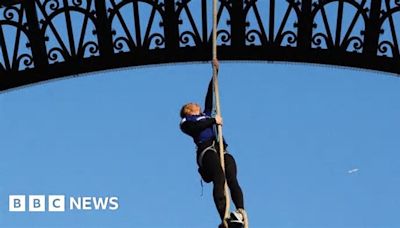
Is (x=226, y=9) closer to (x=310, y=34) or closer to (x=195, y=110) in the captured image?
(x=310, y=34)

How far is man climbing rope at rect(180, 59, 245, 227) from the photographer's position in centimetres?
1359

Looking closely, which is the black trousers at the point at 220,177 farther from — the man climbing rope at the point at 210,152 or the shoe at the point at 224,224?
the shoe at the point at 224,224

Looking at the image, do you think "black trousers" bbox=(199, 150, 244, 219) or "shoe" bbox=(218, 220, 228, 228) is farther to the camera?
"black trousers" bbox=(199, 150, 244, 219)

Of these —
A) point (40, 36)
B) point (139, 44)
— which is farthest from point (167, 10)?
point (40, 36)

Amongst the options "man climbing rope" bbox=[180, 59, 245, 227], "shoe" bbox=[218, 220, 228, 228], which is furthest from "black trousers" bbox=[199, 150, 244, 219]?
"shoe" bbox=[218, 220, 228, 228]

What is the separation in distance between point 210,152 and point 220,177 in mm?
295

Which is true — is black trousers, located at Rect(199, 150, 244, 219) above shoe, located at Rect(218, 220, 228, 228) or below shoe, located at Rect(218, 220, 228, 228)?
above

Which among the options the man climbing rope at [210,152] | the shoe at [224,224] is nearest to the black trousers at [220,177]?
the man climbing rope at [210,152]

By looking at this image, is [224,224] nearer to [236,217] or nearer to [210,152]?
[236,217]

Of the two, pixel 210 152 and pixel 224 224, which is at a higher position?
pixel 210 152

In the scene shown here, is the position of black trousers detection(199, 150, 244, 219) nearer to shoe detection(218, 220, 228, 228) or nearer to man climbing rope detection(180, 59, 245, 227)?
man climbing rope detection(180, 59, 245, 227)

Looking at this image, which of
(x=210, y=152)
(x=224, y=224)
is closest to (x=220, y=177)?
(x=210, y=152)

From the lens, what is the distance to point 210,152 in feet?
44.7

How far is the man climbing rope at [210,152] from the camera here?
13.6 metres
